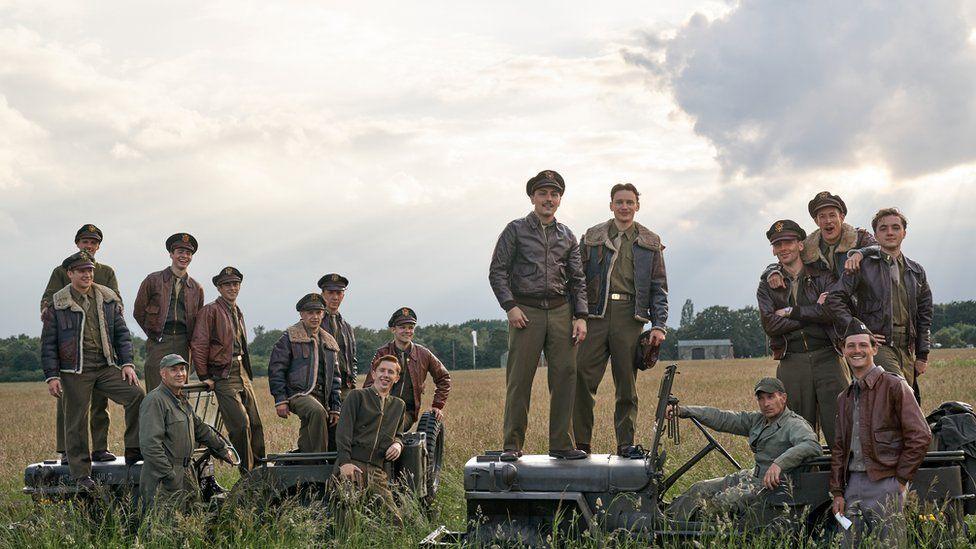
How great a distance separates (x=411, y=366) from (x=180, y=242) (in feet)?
9.16

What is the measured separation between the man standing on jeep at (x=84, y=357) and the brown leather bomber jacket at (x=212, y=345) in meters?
0.63

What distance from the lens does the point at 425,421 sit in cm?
870

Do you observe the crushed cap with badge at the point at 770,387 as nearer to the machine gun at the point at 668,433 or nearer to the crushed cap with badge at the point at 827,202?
the machine gun at the point at 668,433

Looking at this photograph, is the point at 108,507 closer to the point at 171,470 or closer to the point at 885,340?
the point at 171,470

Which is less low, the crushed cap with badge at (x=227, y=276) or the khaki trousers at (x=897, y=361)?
the crushed cap with badge at (x=227, y=276)

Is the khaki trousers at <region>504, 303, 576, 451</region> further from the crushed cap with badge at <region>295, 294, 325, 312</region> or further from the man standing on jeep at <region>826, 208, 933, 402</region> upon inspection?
the crushed cap with badge at <region>295, 294, 325, 312</region>

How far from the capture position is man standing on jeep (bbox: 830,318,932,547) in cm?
571

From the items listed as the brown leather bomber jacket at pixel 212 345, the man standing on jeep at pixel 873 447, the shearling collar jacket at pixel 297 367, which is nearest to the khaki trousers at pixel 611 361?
the man standing on jeep at pixel 873 447

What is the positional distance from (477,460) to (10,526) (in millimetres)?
3955

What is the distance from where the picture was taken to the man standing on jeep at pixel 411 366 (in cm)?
936

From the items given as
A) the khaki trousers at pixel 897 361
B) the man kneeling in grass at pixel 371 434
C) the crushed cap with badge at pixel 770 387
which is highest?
the khaki trousers at pixel 897 361

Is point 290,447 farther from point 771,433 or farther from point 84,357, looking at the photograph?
point 771,433

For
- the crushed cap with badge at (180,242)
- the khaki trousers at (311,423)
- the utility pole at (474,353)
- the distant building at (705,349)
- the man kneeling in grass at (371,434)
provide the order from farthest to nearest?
the distant building at (705,349) → the utility pole at (474,353) → the crushed cap with badge at (180,242) → the khaki trousers at (311,423) → the man kneeling in grass at (371,434)

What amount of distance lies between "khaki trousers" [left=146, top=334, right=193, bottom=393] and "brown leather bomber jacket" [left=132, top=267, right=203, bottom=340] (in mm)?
85
